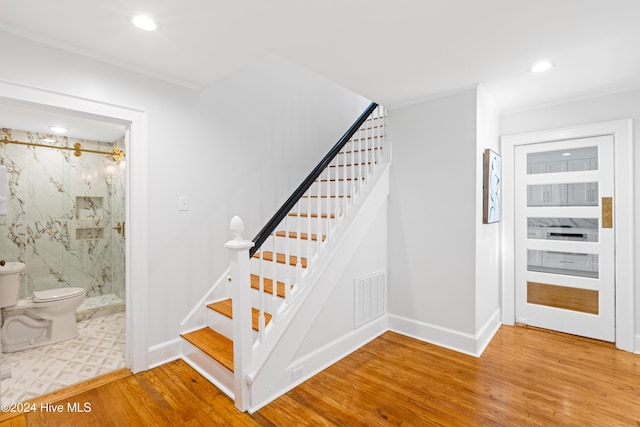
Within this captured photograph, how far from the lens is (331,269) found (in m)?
2.50

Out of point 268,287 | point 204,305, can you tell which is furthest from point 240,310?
point 204,305

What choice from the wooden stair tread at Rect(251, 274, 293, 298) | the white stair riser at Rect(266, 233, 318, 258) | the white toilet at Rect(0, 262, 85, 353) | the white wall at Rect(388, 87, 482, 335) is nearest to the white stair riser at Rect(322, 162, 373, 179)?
the white wall at Rect(388, 87, 482, 335)

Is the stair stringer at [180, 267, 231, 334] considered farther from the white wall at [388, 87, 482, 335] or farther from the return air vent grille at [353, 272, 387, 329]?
the white wall at [388, 87, 482, 335]

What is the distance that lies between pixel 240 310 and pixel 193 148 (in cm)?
148

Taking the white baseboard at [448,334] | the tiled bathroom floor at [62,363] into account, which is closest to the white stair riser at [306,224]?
the white baseboard at [448,334]

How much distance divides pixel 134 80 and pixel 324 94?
2.31 metres

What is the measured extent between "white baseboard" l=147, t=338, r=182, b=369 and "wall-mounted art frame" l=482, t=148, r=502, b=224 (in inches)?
114

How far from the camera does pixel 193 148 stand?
2627 millimetres

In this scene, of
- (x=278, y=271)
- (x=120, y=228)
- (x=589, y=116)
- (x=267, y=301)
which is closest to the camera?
(x=267, y=301)

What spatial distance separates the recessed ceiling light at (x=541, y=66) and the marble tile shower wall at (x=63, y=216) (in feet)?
15.3

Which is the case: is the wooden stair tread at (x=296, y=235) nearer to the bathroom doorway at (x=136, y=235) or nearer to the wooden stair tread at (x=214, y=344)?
the wooden stair tread at (x=214, y=344)

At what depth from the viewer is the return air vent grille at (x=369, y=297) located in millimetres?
2820

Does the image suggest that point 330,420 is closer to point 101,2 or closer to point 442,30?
point 442,30

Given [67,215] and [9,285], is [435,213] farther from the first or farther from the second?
[67,215]
